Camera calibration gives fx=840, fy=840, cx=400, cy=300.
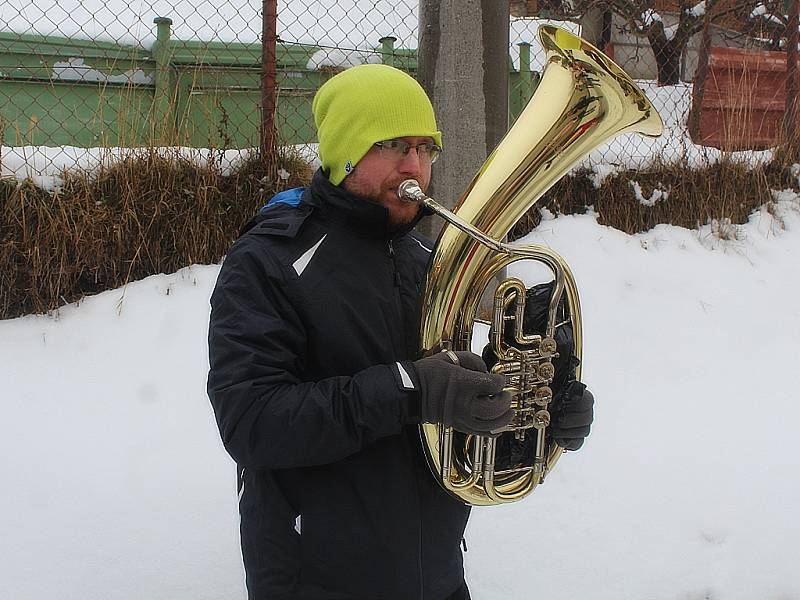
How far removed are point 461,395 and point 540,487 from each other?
183cm

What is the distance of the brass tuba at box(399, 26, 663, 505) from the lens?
4.98ft

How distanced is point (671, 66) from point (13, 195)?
530cm

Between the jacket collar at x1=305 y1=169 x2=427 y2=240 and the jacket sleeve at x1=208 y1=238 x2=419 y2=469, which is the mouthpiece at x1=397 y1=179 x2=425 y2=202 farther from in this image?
the jacket sleeve at x1=208 y1=238 x2=419 y2=469

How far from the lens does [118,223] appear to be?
12.4 ft

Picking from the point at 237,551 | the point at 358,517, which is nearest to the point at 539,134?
the point at 358,517

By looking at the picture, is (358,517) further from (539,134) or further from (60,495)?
(60,495)

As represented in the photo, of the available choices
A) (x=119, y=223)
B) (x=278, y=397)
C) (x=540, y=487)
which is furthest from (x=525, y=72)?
(x=278, y=397)

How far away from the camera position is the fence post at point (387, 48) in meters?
4.82

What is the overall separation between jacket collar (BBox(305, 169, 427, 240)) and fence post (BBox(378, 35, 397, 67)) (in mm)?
3484

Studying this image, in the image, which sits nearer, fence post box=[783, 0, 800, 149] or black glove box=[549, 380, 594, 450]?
black glove box=[549, 380, 594, 450]

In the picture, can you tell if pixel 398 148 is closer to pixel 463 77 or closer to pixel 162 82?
pixel 463 77

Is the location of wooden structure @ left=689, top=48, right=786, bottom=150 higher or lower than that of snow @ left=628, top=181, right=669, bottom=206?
higher

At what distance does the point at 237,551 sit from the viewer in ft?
8.48

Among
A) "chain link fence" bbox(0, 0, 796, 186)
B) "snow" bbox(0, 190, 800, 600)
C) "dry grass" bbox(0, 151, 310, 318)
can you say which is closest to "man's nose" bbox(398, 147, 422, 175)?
"snow" bbox(0, 190, 800, 600)
